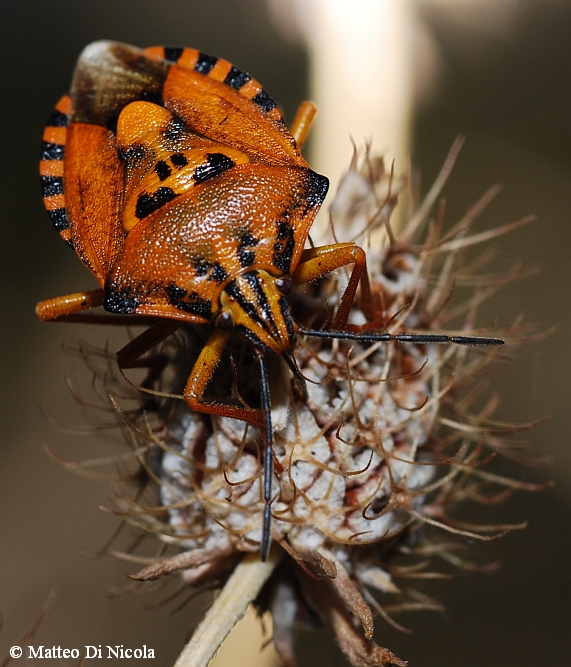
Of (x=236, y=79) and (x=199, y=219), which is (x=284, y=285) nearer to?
(x=199, y=219)

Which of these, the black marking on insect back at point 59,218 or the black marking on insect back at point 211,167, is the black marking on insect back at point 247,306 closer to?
the black marking on insect back at point 211,167

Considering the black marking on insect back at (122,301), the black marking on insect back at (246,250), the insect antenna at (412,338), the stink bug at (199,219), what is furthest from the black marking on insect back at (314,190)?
the black marking on insect back at (122,301)

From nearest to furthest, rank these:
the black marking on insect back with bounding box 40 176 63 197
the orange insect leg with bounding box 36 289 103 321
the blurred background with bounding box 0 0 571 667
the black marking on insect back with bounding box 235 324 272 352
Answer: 1. the black marking on insect back with bounding box 235 324 272 352
2. the orange insect leg with bounding box 36 289 103 321
3. the black marking on insect back with bounding box 40 176 63 197
4. the blurred background with bounding box 0 0 571 667

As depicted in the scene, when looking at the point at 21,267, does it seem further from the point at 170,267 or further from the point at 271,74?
the point at 170,267

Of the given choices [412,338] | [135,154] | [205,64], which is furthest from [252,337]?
[205,64]

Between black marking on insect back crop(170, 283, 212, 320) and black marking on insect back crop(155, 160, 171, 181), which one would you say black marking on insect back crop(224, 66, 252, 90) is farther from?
black marking on insect back crop(170, 283, 212, 320)

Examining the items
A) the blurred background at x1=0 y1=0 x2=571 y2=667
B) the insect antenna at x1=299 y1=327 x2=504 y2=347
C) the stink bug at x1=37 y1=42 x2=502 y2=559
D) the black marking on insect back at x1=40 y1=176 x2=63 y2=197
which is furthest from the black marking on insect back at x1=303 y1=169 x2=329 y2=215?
the blurred background at x1=0 y1=0 x2=571 y2=667
